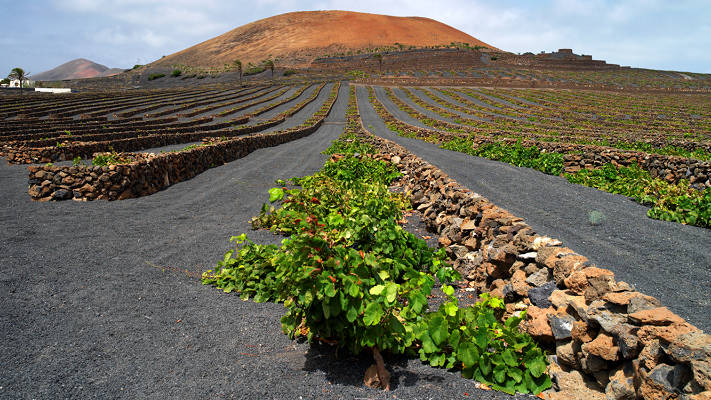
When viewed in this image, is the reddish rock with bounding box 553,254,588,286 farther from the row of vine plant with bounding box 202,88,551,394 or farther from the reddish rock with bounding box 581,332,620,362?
the reddish rock with bounding box 581,332,620,362

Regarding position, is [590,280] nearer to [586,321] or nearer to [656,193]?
[586,321]

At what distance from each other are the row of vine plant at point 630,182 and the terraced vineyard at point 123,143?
42.3 ft

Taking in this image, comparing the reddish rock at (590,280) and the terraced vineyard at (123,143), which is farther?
the terraced vineyard at (123,143)

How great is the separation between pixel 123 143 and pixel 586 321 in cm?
2472

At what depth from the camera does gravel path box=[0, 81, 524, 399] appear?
3320 millimetres

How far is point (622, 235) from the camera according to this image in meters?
6.68

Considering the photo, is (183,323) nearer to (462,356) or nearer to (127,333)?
(127,333)

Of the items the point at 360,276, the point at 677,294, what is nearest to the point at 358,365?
the point at 360,276

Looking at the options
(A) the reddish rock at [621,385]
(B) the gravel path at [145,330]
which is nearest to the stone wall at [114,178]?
(B) the gravel path at [145,330]

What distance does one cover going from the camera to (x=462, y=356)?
10.8 ft

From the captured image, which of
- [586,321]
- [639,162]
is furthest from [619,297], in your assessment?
[639,162]

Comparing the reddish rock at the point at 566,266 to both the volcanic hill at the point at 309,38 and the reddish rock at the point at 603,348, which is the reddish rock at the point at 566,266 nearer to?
the reddish rock at the point at 603,348

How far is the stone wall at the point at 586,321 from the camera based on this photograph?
7.95 feet

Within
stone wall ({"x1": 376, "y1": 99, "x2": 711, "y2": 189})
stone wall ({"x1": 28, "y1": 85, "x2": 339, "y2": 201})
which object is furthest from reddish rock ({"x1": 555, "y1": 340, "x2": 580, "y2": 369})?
stone wall ({"x1": 376, "y1": 99, "x2": 711, "y2": 189})
